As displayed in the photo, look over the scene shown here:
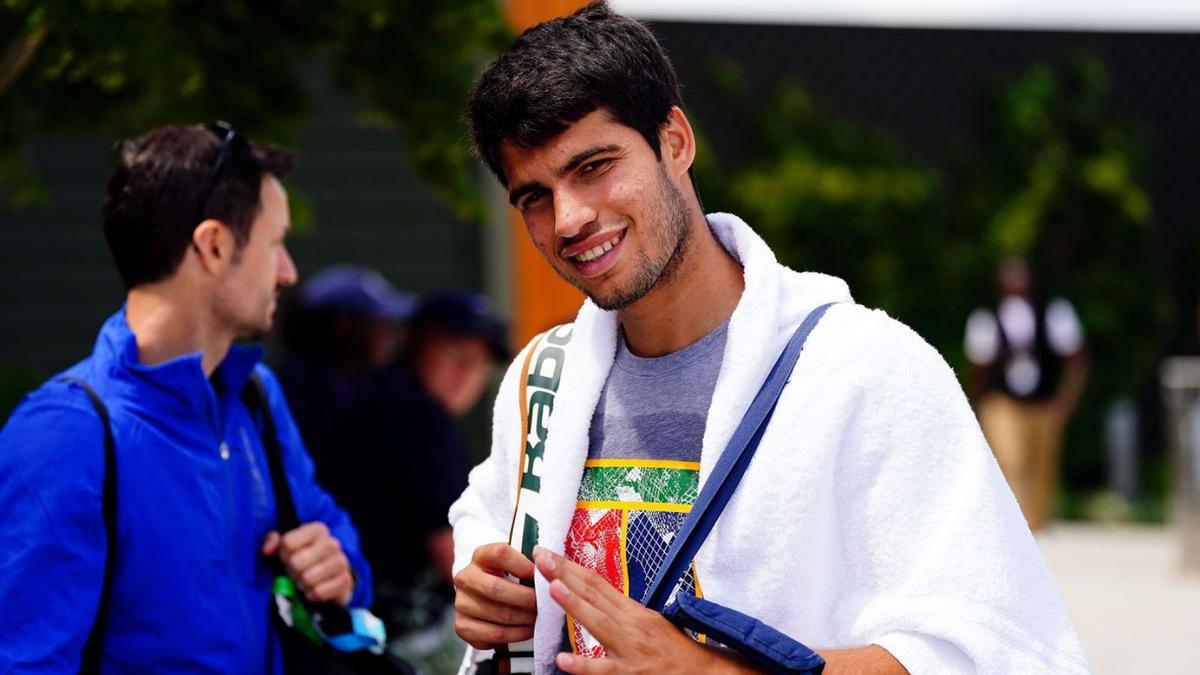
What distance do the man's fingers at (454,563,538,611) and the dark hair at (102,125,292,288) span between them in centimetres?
111

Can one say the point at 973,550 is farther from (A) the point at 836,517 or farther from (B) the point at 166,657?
(B) the point at 166,657

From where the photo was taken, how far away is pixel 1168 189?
15.6 metres

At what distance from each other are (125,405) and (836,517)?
1439 mm

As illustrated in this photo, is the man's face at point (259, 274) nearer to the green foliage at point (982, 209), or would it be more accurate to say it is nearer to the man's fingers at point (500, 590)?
the man's fingers at point (500, 590)

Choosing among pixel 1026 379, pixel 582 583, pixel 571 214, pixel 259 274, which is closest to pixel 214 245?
pixel 259 274

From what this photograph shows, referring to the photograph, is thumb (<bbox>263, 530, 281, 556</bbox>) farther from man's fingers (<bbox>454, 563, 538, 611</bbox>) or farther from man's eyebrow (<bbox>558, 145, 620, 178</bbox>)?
man's eyebrow (<bbox>558, 145, 620, 178</bbox>)

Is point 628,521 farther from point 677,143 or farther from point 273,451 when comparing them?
point 273,451

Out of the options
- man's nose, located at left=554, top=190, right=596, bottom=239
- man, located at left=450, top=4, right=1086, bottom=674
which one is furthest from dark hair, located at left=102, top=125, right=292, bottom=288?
man's nose, located at left=554, top=190, right=596, bottom=239

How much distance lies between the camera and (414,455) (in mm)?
5195

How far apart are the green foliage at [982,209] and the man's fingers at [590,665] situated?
12371mm

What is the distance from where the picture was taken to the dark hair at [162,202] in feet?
10.3

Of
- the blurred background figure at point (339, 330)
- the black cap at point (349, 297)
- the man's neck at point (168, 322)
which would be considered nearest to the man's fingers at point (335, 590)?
the man's neck at point (168, 322)

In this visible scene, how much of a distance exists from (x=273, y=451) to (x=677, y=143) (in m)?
1.30

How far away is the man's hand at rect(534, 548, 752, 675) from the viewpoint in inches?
84.7
